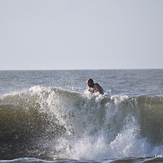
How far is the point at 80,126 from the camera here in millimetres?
9125

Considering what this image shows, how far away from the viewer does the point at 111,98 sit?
9.61 m

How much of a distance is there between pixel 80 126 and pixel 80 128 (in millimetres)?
66

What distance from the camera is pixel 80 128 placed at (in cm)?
908

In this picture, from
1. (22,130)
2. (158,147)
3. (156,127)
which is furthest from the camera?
(22,130)

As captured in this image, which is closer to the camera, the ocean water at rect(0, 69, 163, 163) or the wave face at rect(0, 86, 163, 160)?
the ocean water at rect(0, 69, 163, 163)

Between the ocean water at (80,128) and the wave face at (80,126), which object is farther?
the wave face at (80,126)

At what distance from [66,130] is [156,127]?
2371 mm

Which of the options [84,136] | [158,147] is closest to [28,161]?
[84,136]

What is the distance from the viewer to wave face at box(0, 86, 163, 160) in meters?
8.23

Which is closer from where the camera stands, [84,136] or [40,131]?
[84,136]

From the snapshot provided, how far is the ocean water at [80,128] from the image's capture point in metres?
7.99

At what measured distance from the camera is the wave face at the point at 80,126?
823 cm

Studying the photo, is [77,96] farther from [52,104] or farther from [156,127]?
[156,127]

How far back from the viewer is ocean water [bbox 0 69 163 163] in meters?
7.99
